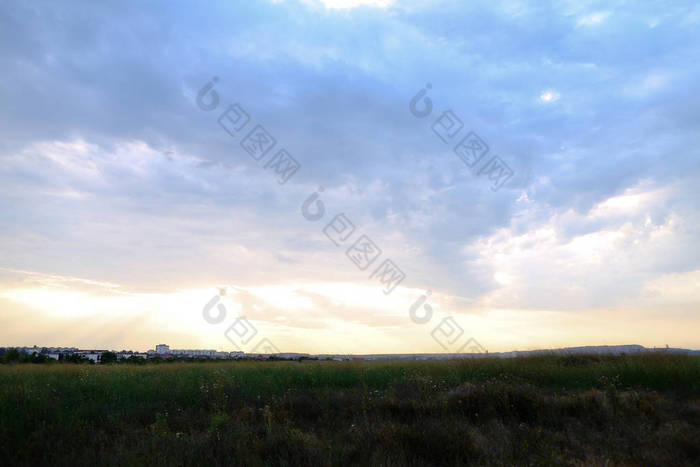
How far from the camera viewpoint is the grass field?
611 centimetres

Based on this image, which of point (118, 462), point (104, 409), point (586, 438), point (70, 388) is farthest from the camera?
point (70, 388)

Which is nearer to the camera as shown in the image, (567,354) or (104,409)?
(104,409)

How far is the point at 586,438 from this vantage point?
7.19 meters

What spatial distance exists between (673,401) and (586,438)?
4.58 meters

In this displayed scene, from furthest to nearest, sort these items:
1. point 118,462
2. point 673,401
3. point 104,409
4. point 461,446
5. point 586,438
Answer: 1. point 673,401
2. point 104,409
3. point 586,438
4. point 461,446
5. point 118,462

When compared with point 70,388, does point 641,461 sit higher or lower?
lower

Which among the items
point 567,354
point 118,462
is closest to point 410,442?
point 118,462

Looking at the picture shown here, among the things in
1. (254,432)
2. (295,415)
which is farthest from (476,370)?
(254,432)

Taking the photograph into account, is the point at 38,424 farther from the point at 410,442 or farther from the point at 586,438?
the point at 586,438

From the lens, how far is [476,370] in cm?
1416

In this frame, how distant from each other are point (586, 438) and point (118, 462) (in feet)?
24.8

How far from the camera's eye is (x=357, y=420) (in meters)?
8.38

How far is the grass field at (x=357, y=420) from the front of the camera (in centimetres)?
611

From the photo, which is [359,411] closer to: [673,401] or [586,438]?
[586,438]
